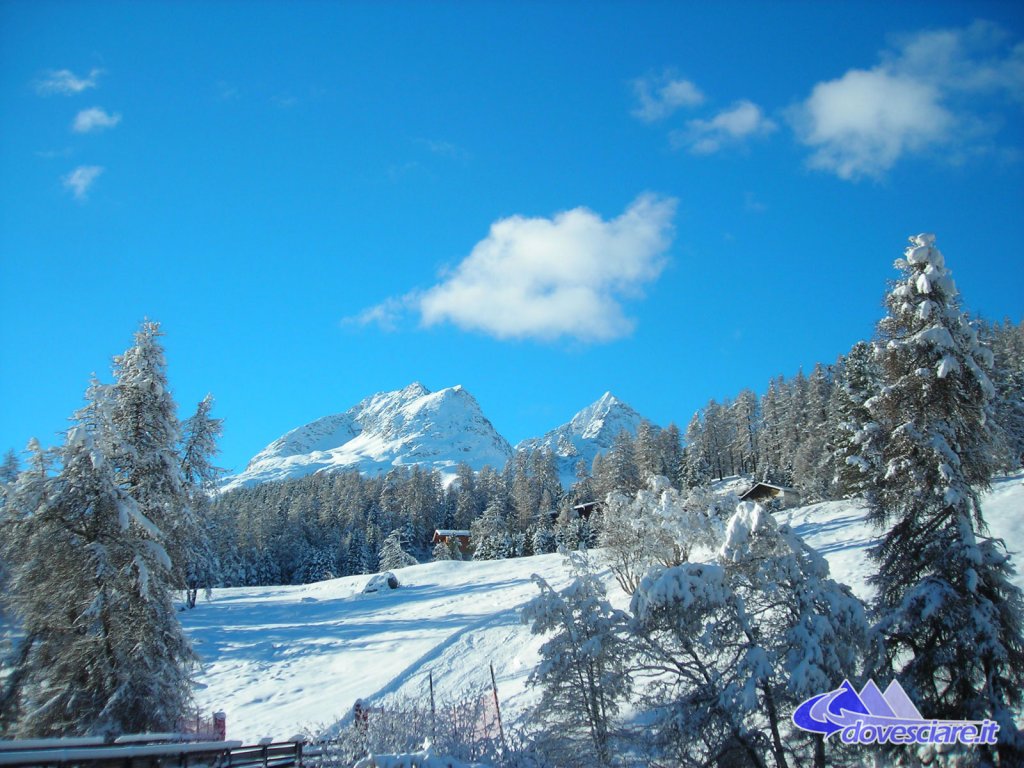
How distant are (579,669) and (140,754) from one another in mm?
8175

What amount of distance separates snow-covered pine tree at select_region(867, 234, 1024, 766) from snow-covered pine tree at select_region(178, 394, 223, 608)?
17474mm

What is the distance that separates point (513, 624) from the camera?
1215 inches

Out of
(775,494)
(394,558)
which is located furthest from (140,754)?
(775,494)

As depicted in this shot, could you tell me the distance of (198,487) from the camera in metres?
20.4

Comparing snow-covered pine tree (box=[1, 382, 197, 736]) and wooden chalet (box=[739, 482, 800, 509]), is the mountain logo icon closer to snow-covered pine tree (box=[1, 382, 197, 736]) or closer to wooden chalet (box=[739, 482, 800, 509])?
snow-covered pine tree (box=[1, 382, 197, 736])

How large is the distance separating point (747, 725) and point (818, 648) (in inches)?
79.3

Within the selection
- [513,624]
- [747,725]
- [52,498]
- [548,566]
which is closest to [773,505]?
[548,566]

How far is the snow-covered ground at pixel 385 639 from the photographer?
76.8 ft

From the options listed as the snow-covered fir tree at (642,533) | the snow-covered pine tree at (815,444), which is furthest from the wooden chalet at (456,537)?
the snow-covered fir tree at (642,533)

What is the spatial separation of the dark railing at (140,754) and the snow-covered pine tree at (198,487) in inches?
312

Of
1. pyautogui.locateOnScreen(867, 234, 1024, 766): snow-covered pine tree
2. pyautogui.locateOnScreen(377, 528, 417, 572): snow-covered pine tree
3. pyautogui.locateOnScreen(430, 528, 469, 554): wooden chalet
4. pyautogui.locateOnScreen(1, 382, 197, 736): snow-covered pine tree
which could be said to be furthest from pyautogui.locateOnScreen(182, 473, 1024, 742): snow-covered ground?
pyautogui.locateOnScreen(430, 528, 469, 554): wooden chalet

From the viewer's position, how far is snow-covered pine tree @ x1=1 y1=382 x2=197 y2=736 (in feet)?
48.8

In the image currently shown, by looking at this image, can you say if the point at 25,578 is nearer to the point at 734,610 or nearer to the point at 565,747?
the point at 565,747

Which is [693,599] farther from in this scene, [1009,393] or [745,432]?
[745,432]
